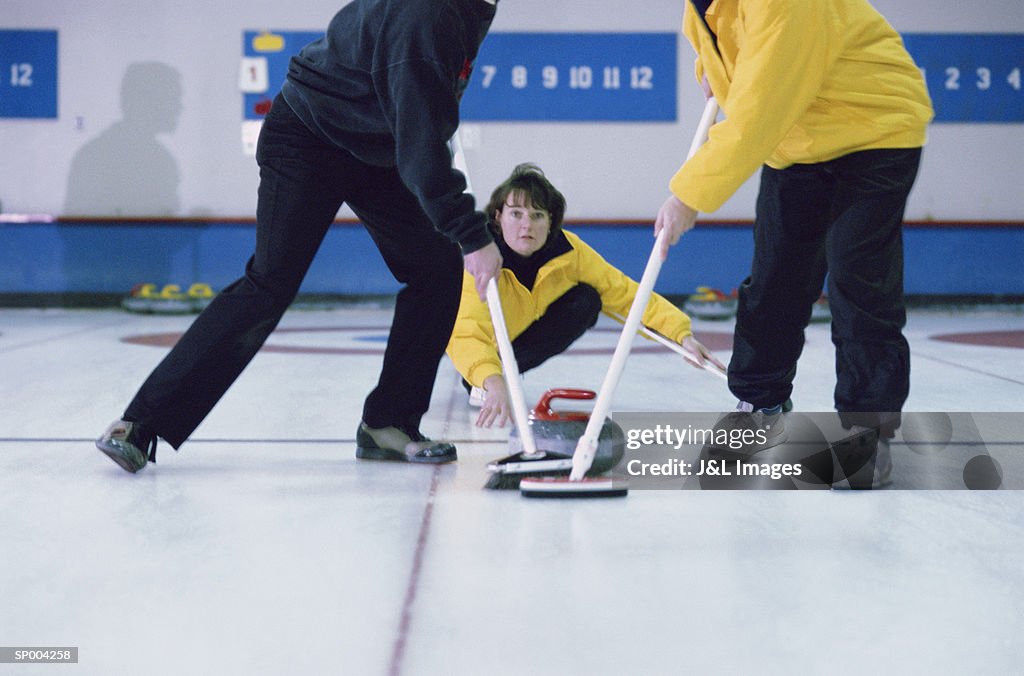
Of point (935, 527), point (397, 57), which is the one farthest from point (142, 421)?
point (935, 527)

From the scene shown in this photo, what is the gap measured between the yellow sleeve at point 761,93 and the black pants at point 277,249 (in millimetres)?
578

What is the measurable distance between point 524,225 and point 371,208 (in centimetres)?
62

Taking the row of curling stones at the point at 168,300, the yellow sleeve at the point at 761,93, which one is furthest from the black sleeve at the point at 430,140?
the row of curling stones at the point at 168,300

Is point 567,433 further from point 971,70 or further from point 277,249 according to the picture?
point 971,70

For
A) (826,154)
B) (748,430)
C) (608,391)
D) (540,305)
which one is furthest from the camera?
(540,305)

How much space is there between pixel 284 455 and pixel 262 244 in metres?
0.45

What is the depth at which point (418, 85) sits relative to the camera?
1.49 meters

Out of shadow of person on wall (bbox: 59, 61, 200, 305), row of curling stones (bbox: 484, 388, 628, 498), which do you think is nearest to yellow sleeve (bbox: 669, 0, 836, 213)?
row of curling stones (bbox: 484, 388, 628, 498)

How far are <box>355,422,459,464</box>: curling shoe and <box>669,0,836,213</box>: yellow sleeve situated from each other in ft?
2.34

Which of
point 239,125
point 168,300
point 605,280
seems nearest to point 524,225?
point 605,280

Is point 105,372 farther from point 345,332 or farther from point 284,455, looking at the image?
point 345,332

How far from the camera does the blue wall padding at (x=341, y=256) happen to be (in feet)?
23.2

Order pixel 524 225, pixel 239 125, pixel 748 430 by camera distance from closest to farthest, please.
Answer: pixel 748 430, pixel 524 225, pixel 239 125

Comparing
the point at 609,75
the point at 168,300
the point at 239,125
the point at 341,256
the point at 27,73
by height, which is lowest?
the point at 168,300
